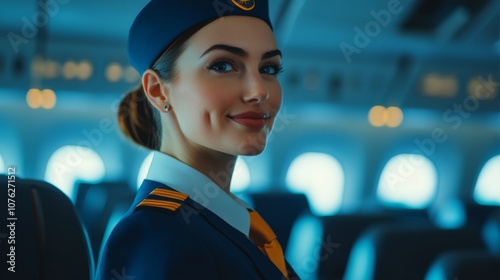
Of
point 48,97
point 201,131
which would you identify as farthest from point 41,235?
point 48,97

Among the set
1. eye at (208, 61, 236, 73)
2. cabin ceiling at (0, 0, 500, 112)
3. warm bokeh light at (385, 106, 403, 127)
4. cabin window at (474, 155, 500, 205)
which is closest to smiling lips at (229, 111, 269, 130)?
eye at (208, 61, 236, 73)

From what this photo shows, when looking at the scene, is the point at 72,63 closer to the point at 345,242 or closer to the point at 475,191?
the point at 345,242

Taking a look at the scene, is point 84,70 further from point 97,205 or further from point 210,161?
point 210,161

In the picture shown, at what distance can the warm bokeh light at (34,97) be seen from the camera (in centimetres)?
590

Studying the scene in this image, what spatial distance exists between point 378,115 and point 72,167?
329cm

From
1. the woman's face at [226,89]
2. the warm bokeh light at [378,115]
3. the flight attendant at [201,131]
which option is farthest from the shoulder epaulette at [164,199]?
the warm bokeh light at [378,115]

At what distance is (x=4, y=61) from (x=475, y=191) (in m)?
6.19

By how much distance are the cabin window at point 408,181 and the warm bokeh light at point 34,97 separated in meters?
4.33

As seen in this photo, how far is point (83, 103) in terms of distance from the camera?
6.67 meters

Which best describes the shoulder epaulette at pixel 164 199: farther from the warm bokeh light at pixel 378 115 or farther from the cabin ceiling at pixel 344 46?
the warm bokeh light at pixel 378 115

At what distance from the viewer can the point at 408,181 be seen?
29.8 feet

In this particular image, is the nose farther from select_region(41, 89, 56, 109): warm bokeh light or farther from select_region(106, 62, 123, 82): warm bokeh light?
select_region(41, 89, 56, 109): warm bokeh light

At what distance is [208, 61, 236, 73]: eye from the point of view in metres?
1.54

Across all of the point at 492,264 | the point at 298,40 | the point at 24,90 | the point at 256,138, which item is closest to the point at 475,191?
the point at 298,40
